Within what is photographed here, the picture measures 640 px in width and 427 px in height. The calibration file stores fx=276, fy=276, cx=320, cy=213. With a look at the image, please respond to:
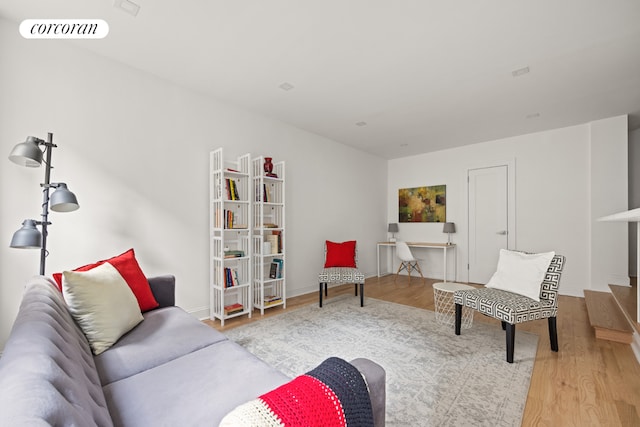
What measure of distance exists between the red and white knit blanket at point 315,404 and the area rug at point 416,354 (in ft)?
3.64

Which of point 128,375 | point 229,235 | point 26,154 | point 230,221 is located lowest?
point 128,375

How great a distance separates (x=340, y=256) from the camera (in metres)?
4.21

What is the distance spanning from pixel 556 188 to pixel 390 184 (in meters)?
2.87

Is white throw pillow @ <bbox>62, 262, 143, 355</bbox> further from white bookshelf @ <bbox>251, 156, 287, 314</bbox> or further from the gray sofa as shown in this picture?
white bookshelf @ <bbox>251, 156, 287, 314</bbox>

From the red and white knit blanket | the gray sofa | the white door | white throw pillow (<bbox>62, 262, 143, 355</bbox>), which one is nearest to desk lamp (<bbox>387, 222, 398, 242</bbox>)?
the white door

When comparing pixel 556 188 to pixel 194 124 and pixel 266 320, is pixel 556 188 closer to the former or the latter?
pixel 266 320

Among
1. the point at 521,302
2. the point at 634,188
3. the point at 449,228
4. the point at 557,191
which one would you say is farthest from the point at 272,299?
the point at 634,188

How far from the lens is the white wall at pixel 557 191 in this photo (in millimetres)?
3914

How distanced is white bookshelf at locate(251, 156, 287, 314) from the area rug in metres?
0.44

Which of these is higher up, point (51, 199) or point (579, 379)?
point (51, 199)

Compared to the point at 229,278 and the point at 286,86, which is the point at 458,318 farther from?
the point at 286,86

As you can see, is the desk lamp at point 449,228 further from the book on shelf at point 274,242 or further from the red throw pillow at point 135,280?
the red throw pillow at point 135,280

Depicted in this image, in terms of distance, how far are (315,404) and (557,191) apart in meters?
5.31

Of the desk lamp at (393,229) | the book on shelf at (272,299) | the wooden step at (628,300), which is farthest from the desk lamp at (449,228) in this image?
the book on shelf at (272,299)
